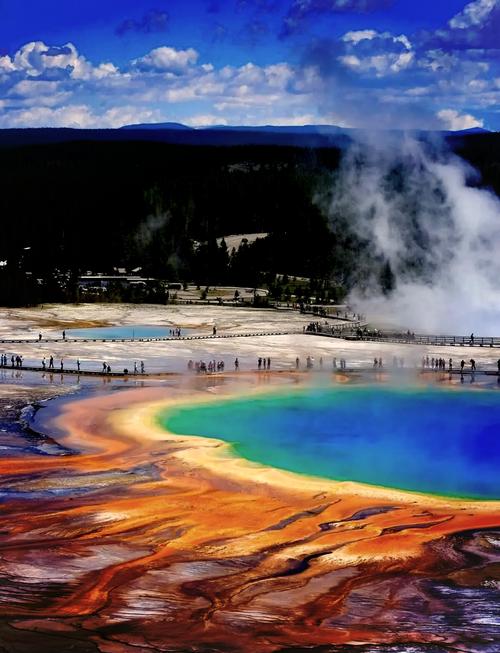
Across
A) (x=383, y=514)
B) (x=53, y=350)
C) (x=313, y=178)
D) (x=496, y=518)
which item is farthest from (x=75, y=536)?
(x=313, y=178)

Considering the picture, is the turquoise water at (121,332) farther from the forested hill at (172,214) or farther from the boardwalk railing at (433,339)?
the forested hill at (172,214)

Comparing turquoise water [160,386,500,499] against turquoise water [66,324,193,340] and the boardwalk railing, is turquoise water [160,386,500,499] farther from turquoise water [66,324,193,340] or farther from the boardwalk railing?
turquoise water [66,324,193,340]

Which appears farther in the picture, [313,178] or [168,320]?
[313,178]

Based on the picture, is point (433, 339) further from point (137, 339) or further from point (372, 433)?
point (372, 433)

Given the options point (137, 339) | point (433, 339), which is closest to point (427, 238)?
point (433, 339)

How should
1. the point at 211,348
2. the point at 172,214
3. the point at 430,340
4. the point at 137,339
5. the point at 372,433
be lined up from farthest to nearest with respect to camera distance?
the point at 172,214, the point at 137,339, the point at 430,340, the point at 211,348, the point at 372,433

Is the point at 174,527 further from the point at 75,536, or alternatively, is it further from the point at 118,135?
the point at 118,135

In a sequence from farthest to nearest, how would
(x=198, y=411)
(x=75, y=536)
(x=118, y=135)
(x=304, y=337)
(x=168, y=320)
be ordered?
(x=118, y=135), (x=168, y=320), (x=304, y=337), (x=198, y=411), (x=75, y=536)
